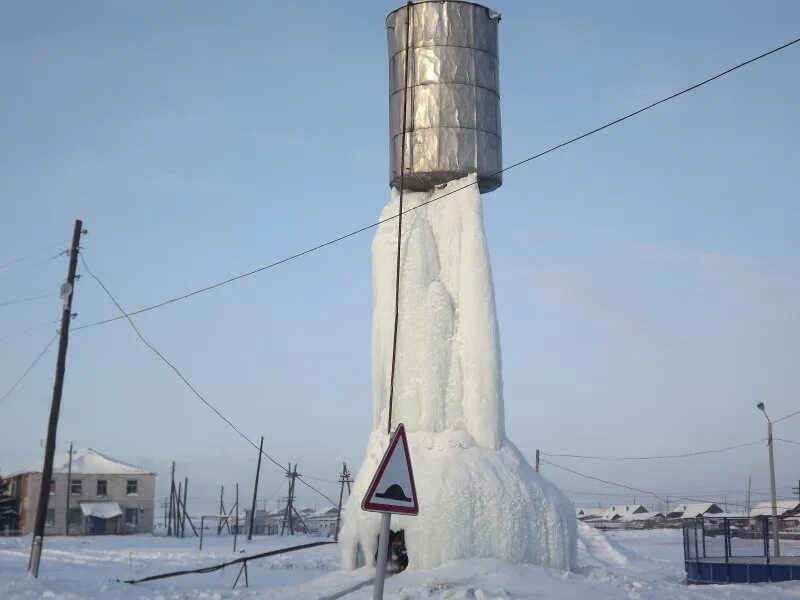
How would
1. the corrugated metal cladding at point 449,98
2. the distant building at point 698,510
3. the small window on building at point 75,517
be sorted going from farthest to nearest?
the distant building at point 698,510 → the small window on building at point 75,517 → the corrugated metal cladding at point 449,98

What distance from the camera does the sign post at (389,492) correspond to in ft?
32.1

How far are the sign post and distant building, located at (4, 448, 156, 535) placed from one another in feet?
218

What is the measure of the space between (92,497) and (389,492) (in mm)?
69420

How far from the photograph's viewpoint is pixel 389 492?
9922mm

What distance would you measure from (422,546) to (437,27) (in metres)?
11.2

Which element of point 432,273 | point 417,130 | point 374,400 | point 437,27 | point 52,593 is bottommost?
point 52,593

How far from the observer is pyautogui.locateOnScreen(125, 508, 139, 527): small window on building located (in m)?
75.8

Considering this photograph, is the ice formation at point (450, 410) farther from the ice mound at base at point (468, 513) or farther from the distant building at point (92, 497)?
the distant building at point (92, 497)

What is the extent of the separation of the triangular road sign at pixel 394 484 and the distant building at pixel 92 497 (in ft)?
218

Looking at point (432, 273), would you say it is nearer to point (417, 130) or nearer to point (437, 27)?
point (417, 130)

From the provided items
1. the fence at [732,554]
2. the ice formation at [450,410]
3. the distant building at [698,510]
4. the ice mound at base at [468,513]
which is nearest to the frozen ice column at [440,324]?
the ice formation at [450,410]

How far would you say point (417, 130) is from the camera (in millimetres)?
22297

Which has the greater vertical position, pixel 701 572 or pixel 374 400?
pixel 374 400

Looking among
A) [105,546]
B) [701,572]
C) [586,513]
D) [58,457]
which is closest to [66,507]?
[58,457]
